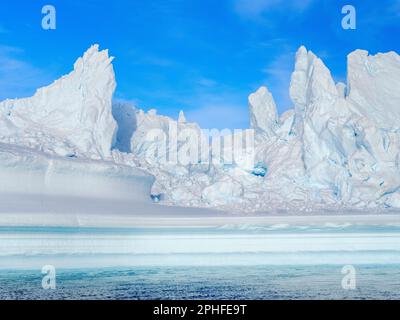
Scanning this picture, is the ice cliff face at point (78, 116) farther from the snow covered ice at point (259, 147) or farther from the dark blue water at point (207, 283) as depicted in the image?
the dark blue water at point (207, 283)

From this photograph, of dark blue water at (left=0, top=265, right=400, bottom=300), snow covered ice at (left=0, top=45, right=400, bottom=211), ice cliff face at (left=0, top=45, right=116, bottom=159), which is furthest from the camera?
ice cliff face at (left=0, top=45, right=116, bottom=159)

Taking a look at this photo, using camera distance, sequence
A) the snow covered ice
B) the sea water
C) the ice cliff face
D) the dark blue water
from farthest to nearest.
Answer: the ice cliff face → the snow covered ice → the sea water → the dark blue water

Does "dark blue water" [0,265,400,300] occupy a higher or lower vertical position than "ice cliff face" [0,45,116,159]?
lower

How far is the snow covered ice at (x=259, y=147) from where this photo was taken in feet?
79.1

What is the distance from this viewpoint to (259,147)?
31.0 metres

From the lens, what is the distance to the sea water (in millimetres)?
8656

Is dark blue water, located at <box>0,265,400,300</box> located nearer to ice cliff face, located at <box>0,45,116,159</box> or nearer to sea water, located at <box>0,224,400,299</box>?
sea water, located at <box>0,224,400,299</box>

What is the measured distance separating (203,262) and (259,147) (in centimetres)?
1898

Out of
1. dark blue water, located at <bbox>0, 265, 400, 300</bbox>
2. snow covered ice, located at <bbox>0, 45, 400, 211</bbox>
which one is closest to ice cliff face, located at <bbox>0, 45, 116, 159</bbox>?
snow covered ice, located at <bbox>0, 45, 400, 211</bbox>

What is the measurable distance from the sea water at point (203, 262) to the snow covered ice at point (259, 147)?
15.0 ft

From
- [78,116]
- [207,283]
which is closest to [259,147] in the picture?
[78,116]

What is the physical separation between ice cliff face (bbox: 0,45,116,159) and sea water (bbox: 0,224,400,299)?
8519 millimetres

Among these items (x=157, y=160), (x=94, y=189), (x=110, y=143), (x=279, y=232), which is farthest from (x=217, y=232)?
(x=157, y=160)

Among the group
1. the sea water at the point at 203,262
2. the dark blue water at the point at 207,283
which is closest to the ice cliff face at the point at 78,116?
the sea water at the point at 203,262
